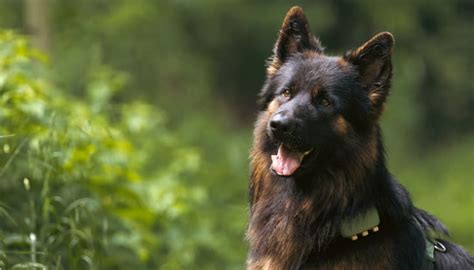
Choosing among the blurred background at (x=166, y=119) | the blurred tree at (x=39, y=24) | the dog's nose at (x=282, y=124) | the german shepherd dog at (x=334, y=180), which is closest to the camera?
the dog's nose at (x=282, y=124)

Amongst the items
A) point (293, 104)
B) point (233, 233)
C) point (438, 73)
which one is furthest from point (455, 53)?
point (293, 104)

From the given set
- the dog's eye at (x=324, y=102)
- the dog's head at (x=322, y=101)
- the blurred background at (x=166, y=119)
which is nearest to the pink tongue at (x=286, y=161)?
the dog's head at (x=322, y=101)

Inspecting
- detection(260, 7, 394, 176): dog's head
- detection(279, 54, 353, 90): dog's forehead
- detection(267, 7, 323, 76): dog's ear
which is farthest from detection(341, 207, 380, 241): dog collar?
detection(267, 7, 323, 76): dog's ear

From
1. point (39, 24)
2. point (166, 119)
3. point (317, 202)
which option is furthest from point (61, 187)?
point (166, 119)

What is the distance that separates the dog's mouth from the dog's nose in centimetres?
15

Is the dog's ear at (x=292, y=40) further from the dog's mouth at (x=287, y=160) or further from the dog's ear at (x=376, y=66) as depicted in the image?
the dog's mouth at (x=287, y=160)

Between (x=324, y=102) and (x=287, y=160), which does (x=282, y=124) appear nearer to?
(x=287, y=160)

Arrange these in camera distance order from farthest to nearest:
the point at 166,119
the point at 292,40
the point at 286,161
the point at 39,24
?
the point at 166,119
the point at 39,24
the point at 292,40
the point at 286,161

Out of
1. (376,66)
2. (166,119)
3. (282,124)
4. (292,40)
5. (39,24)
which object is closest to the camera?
(282,124)

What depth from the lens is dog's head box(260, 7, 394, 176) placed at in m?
5.37

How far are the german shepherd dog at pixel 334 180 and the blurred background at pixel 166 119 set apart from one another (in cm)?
129

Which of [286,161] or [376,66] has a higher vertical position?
[376,66]

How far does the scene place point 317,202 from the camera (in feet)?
18.0

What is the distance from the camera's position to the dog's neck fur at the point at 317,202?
5430mm
